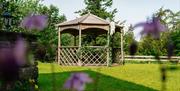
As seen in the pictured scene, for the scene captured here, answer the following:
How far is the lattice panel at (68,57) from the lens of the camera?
806 inches

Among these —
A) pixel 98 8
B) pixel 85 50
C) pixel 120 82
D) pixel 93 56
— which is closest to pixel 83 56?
pixel 85 50

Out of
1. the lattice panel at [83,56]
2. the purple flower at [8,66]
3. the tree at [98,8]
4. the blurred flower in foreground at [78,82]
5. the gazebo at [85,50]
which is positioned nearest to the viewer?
the purple flower at [8,66]

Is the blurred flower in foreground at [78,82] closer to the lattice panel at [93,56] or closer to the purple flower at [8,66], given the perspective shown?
the purple flower at [8,66]

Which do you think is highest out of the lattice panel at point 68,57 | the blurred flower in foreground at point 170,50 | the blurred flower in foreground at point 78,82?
the blurred flower in foreground at point 170,50

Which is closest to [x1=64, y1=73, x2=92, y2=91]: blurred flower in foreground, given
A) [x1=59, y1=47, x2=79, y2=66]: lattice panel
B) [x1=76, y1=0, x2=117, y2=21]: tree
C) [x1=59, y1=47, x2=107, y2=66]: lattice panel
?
[x1=59, y1=47, x2=107, y2=66]: lattice panel

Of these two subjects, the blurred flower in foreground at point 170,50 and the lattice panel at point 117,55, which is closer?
the blurred flower in foreground at point 170,50

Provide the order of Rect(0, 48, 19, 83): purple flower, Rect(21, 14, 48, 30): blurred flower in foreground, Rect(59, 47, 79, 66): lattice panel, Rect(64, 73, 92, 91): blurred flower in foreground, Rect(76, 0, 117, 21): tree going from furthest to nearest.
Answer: Rect(76, 0, 117, 21): tree
Rect(59, 47, 79, 66): lattice panel
Rect(21, 14, 48, 30): blurred flower in foreground
Rect(64, 73, 92, 91): blurred flower in foreground
Rect(0, 48, 19, 83): purple flower

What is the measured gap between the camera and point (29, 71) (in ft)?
23.2

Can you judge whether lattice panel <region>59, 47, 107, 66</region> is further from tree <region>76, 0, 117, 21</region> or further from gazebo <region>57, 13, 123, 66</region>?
tree <region>76, 0, 117, 21</region>

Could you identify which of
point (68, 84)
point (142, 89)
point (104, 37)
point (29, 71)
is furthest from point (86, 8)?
point (68, 84)

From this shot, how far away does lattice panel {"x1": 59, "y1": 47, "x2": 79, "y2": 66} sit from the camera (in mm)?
20469

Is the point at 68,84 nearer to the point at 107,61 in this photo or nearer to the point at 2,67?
the point at 2,67

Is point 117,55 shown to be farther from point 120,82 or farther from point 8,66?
point 8,66

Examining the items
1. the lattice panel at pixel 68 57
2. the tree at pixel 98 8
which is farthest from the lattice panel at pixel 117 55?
the tree at pixel 98 8
